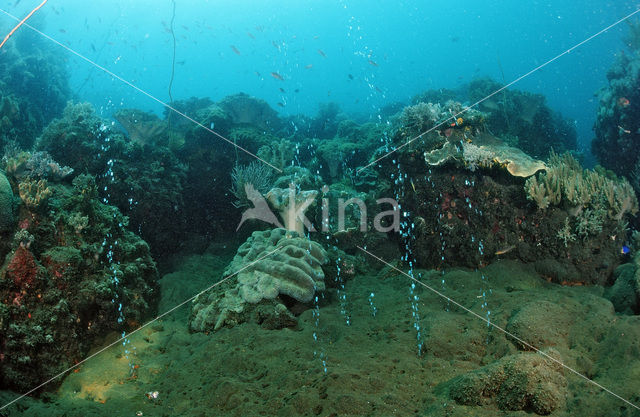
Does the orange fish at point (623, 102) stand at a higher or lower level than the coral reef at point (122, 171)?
higher

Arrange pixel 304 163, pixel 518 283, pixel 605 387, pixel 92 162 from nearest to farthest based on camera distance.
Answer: pixel 605 387
pixel 518 283
pixel 92 162
pixel 304 163

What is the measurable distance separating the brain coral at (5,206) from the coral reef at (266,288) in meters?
2.72

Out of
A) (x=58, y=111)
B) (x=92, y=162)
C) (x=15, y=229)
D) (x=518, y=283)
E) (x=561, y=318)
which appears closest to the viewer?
(x=561, y=318)

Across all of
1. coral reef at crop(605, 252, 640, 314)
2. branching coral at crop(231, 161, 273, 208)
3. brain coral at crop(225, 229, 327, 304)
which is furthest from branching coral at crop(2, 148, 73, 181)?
coral reef at crop(605, 252, 640, 314)

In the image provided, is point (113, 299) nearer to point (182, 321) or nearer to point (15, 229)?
point (182, 321)

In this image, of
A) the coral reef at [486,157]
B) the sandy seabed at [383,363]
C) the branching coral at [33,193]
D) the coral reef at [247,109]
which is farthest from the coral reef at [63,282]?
the coral reef at [247,109]

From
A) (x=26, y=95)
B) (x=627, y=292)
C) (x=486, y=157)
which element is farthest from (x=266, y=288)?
(x=26, y=95)

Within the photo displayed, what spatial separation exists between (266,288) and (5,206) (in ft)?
12.0

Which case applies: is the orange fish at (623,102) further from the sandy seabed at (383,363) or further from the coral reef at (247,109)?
the coral reef at (247,109)

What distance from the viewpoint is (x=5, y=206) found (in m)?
4.24

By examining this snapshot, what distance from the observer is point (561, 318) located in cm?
396

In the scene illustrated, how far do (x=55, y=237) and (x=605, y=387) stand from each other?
6.82m

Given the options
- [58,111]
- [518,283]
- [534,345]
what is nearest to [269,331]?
[534,345]

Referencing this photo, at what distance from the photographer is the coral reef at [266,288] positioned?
4848mm
